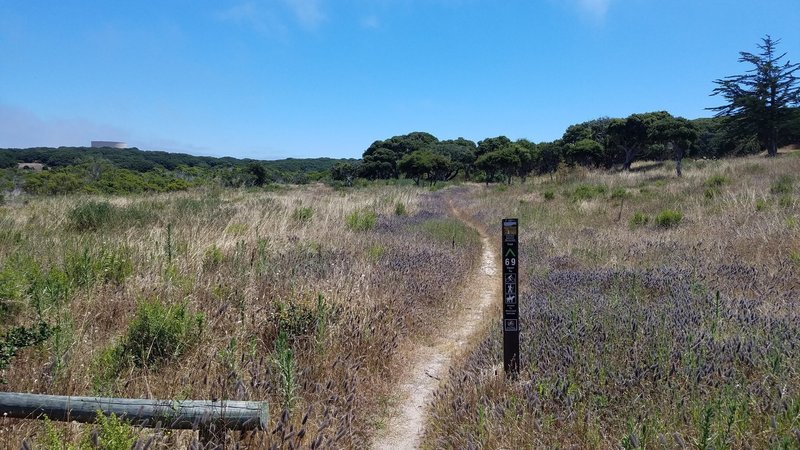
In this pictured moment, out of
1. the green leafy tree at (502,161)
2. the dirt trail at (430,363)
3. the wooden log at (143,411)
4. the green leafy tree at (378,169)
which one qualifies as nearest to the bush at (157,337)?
the wooden log at (143,411)

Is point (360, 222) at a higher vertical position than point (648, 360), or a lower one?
higher

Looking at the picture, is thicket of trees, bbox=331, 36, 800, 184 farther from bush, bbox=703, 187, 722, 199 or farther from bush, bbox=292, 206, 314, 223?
bush, bbox=292, 206, 314, 223

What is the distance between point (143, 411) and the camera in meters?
2.38

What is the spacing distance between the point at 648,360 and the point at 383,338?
7.84ft

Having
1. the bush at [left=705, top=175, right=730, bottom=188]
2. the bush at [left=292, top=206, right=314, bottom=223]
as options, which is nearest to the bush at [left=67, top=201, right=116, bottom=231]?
the bush at [left=292, top=206, right=314, bottom=223]

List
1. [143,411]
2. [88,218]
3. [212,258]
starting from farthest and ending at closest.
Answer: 1. [88,218]
2. [212,258]
3. [143,411]

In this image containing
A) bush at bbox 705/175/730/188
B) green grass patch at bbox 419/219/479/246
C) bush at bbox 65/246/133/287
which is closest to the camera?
bush at bbox 65/246/133/287

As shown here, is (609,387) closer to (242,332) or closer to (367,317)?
(367,317)

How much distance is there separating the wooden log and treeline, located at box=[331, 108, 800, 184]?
95.9 feet

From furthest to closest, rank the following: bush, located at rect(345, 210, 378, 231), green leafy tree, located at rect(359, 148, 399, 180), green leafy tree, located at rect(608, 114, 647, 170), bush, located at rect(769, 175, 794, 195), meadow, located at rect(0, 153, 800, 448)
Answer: green leafy tree, located at rect(359, 148, 399, 180) < green leafy tree, located at rect(608, 114, 647, 170) < bush, located at rect(769, 175, 794, 195) < bush, located at rect(345, 210, 378, 231) < meadow, located at rect(0, 153, 800, 448)

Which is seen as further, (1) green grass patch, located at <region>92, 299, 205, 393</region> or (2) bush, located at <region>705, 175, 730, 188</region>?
(2) bush, located at <region>705, 175, 730, 188</region>

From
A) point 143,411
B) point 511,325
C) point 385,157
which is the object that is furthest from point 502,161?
point 143,411

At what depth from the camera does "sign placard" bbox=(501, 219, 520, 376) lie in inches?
138

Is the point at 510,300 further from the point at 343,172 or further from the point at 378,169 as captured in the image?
the point at 378,169
